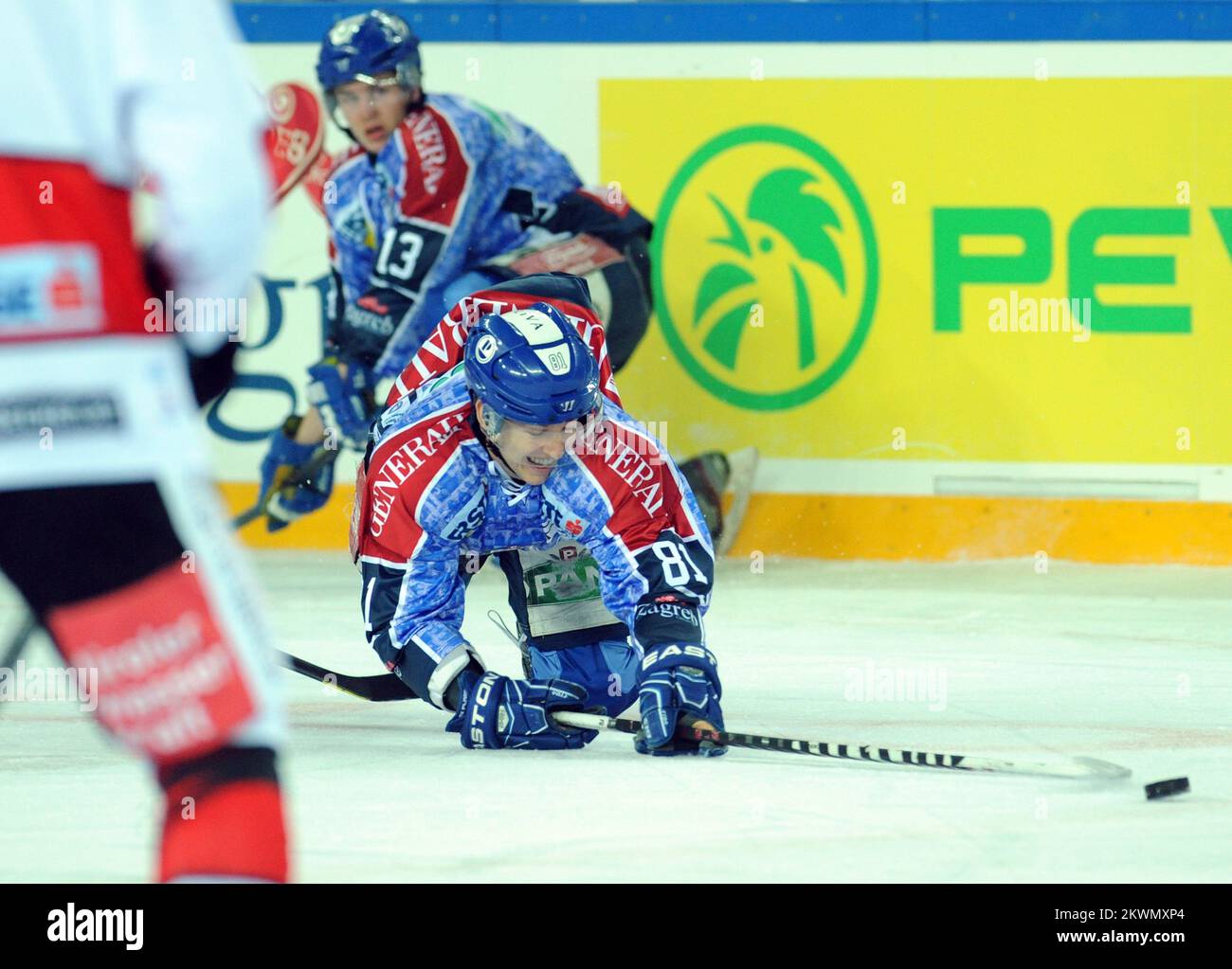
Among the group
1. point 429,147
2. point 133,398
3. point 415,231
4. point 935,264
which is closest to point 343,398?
point 415,231

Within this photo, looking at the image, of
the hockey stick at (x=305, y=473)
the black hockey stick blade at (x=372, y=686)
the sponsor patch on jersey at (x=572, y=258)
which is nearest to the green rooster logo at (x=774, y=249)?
the sponsor patch on jersey at (x=572, y=258)

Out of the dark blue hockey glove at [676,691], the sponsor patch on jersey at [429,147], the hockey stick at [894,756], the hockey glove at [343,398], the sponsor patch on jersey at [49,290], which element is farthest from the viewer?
the hockey glove at [343,398]

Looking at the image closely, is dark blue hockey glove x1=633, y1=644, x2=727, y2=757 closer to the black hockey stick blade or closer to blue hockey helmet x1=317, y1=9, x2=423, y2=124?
the black hockey stick blade

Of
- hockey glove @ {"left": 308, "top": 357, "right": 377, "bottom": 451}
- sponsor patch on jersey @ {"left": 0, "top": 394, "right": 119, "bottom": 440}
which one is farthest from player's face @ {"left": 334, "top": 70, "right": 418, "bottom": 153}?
sponsor patch on jersey @ {"left": 0, "top": 394, "right": 119, "bottom": 440}

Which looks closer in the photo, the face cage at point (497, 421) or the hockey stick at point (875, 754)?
the hockey stick at point (875, 754)

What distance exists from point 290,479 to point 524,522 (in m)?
2.86

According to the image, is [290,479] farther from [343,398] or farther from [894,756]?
[894,756]

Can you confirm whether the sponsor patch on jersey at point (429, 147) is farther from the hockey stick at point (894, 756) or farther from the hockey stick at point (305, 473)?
the hockey stick at point (894, 756)

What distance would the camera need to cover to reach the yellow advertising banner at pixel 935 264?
252 inches

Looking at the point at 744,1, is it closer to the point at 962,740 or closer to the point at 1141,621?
the point at 1141,621

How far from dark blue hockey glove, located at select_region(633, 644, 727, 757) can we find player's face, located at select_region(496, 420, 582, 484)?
38cm

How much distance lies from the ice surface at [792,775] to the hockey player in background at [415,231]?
3.38 feet

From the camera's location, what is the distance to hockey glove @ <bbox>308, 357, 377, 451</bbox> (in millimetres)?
6352
